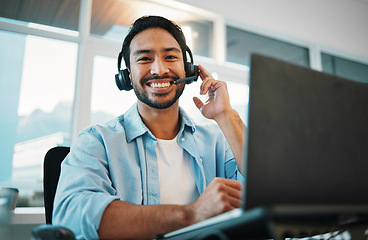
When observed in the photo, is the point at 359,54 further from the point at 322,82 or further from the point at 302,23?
the point at 322,82

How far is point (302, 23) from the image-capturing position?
3.90 m

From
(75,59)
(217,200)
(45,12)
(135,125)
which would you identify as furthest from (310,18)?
(217,200)

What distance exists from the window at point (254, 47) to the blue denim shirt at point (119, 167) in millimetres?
2142

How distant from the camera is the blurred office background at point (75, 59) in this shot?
7.82 ft

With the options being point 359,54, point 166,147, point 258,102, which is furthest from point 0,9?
point 359,54

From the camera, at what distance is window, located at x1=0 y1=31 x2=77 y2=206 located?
2.33 meters

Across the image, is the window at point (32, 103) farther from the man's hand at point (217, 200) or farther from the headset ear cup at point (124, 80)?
the man's hand at point (217, 200)

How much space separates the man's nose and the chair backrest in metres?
0.55

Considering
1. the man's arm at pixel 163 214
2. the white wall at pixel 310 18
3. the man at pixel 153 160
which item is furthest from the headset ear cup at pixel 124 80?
the white wall at pixel 310 18

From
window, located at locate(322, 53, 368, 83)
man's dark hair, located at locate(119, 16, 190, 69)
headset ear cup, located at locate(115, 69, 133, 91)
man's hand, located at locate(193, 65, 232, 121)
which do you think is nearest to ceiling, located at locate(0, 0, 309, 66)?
window, located at locate(322, 53, 368, 83)

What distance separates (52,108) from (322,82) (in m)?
2.30

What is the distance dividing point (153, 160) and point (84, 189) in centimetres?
37

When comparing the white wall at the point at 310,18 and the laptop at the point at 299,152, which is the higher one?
the white wall at the point at 310,18

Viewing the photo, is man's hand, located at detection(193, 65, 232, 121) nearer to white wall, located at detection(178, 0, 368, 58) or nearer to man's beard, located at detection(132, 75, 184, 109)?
man's beard, located at detection(132, 75, 184, 109)
